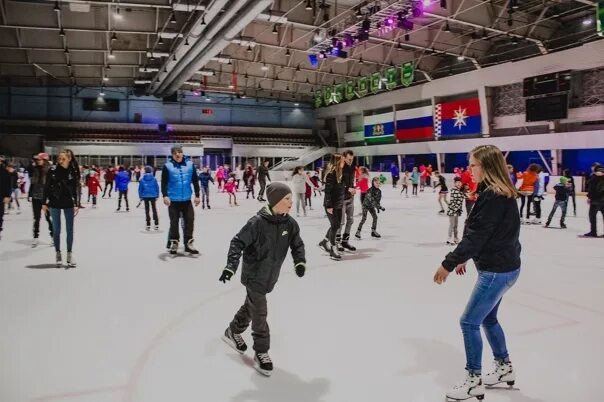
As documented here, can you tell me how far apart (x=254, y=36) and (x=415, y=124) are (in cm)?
1299

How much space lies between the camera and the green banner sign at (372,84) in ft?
68.5

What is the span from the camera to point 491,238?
2.18 metres

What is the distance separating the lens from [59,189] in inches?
194

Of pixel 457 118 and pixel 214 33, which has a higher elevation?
pixel 214 33

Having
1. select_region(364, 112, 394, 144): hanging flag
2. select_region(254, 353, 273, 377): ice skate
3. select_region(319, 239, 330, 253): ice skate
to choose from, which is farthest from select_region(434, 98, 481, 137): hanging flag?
select_region(254, 353, 273, 377): ice skate

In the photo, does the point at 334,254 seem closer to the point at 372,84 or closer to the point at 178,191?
the point at 178,191

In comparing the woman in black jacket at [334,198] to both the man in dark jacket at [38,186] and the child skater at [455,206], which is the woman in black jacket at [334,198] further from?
the man in dark jacket at [38,186]

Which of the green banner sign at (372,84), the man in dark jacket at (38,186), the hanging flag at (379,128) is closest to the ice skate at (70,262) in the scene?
the man in dark jacket at (38,186)

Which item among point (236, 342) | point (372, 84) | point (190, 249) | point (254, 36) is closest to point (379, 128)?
point (372, 84)

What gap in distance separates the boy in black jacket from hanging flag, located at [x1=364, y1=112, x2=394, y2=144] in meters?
28.3

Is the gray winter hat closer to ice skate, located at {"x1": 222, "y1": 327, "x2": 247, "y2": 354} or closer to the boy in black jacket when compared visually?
the boy in black jacket

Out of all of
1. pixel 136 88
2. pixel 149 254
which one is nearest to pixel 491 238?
pixel 149 254

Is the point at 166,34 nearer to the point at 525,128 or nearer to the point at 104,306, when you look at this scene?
the point at 104,306

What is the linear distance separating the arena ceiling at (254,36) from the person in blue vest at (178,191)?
24.1 ft
